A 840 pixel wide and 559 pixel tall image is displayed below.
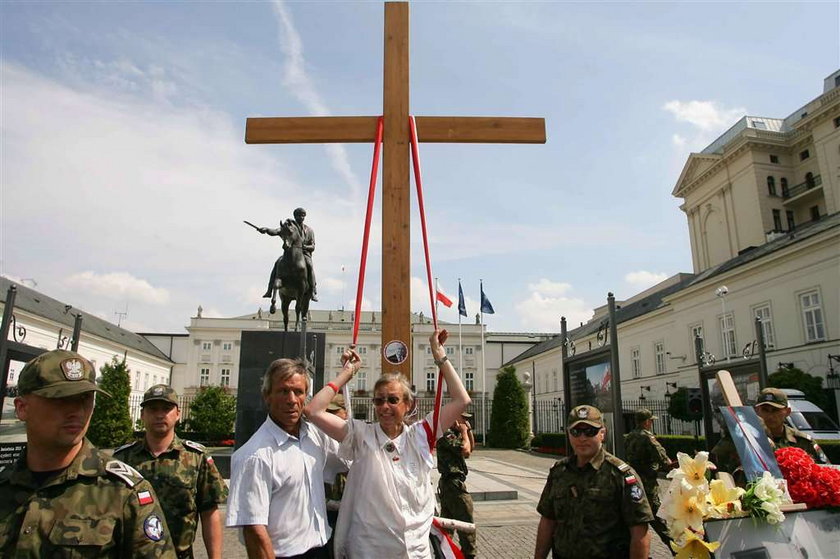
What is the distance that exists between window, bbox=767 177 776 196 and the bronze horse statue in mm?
40651

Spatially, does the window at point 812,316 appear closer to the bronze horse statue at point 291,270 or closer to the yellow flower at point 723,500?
the bronze horse statue at point 291,270

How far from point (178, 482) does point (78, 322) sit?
10851mm

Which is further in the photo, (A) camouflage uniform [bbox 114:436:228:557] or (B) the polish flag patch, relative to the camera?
(A) camouflage uniform [bbox 114:436:228:557]

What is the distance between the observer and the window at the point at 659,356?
3753cm

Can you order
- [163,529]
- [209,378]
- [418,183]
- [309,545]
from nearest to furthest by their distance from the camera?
1. [163,529]
2. [309,545]
3. [418,183]
4. [209,378]

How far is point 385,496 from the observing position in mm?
2719

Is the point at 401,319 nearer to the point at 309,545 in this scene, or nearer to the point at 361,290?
the point at 361,290

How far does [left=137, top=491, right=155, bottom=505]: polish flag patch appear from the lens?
1.80 meters

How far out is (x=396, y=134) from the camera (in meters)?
4.13

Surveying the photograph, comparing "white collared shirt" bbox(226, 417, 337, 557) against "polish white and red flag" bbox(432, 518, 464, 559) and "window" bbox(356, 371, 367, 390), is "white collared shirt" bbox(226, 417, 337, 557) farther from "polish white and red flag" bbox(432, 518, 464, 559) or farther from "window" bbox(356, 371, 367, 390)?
"window" bbox(356, 371, 367, 390)

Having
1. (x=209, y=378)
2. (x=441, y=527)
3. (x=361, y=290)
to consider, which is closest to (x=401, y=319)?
(x=361, y=290)

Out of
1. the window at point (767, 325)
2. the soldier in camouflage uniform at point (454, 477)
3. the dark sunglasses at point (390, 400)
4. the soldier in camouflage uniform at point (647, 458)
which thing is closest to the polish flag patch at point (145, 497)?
the dark sunglasses at point (390, 400)

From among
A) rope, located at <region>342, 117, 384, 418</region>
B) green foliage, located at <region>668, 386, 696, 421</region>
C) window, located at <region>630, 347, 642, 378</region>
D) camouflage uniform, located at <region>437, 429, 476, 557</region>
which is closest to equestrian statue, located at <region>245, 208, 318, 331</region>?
camouflage uniform, located at <region>437, 429, 476, 557</region>

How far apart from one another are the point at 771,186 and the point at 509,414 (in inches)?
1039
